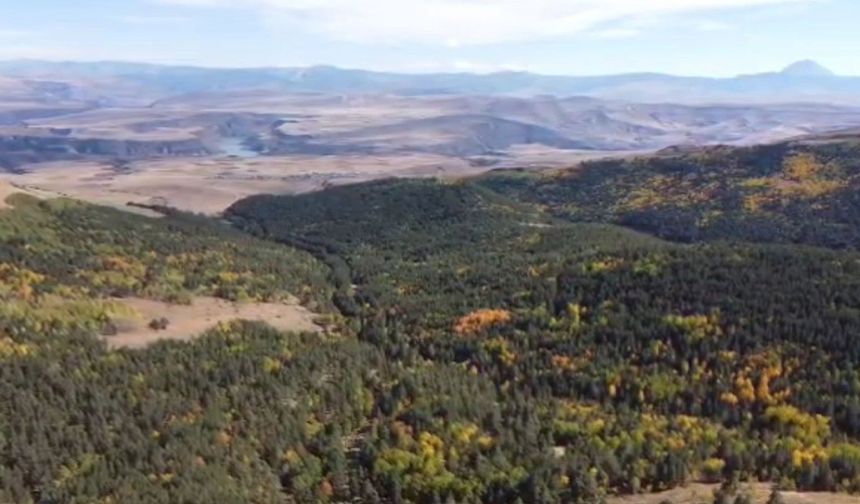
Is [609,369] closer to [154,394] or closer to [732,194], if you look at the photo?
[154,394]

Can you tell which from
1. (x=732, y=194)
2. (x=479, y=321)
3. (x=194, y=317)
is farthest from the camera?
(x=732, y=194)

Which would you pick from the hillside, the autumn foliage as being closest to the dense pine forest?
the autumn foliage

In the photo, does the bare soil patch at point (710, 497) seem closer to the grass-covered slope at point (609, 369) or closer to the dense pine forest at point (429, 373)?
the dense pine forest at point (429, 373)

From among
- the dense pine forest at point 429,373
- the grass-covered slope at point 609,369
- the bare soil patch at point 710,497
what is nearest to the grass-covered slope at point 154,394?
the dense pine forest at point 429,373

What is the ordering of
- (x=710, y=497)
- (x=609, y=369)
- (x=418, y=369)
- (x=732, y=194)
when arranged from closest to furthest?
1. (x=710, y=497)
2. (x=609, y=369)
3. (x=418, y=369)
4. (x=732, y=194)

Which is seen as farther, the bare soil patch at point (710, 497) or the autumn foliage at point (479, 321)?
the autumn foliage at point (479, 321)

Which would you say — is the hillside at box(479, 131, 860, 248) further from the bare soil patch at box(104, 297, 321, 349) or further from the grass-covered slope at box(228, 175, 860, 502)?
the bare soil patch at box(104, 297, 321, 349)

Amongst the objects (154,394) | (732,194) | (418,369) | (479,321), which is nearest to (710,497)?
(418,369)
